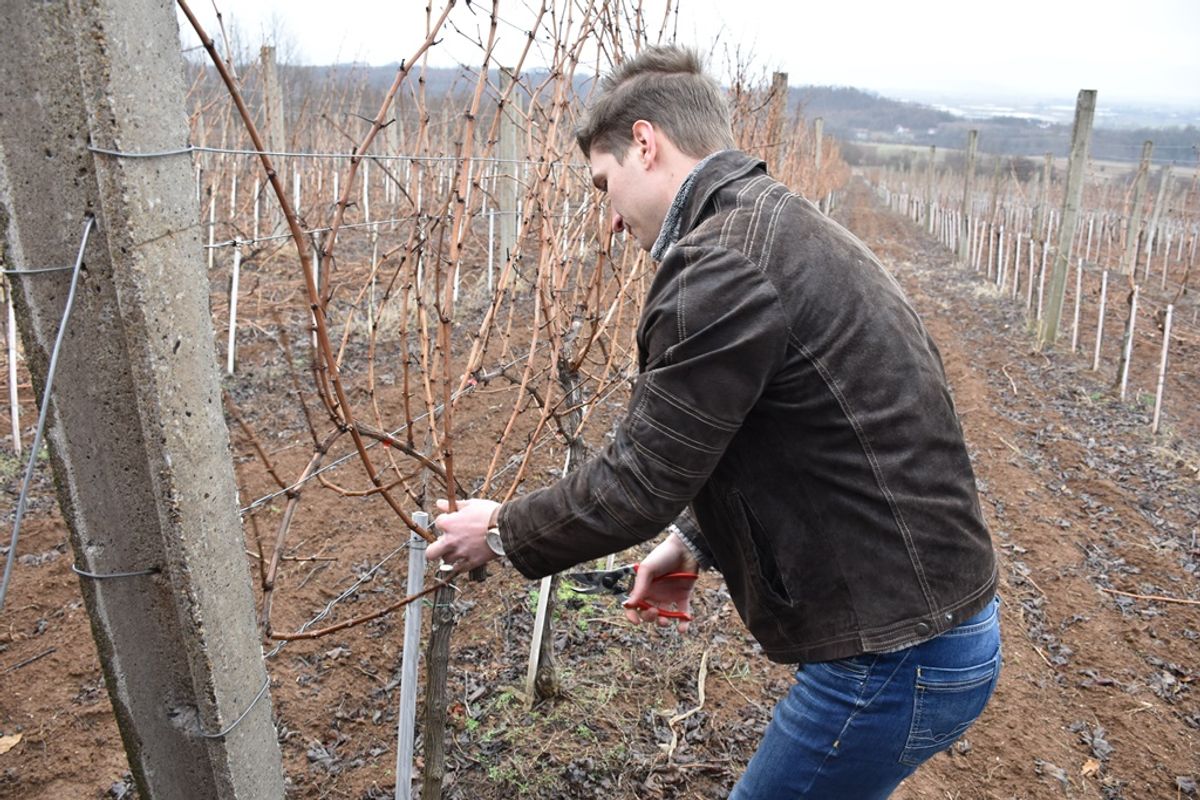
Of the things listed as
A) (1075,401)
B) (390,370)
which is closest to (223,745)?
(390,370)

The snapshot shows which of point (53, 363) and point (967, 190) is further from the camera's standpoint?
point (967, 190)

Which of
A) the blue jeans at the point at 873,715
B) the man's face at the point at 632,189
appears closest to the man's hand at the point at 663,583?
the blue jeans at the point at 873,715

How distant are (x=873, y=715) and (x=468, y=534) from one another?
796mm

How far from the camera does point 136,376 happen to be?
1.36m

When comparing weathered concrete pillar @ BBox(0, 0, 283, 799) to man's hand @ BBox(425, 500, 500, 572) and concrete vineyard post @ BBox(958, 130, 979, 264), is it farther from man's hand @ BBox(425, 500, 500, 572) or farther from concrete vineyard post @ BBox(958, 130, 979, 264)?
concrete vineyard post @ BBox(958, 130, 979, 264)

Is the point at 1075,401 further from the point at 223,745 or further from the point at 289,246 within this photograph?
the point at 289,246

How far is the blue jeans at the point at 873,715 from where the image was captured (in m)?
1.46

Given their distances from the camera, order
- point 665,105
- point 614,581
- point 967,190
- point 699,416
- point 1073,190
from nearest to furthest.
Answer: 1. point 699,416
2. point 665,105
3. point 614,581
4. point 1073,190
5. point 967,190

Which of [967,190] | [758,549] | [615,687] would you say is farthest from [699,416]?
[967,190]

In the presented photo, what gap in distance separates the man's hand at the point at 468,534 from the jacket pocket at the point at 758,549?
1.45 ft

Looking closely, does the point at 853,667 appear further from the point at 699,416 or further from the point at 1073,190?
the point at 1073,190

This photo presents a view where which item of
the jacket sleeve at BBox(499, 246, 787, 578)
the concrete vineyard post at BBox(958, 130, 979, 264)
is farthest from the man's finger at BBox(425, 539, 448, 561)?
the concrete vineyard post at BBox(958, 130, 979, 264)

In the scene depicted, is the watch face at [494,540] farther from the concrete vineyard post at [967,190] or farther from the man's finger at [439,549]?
the concrete vineyard post at [967,190]

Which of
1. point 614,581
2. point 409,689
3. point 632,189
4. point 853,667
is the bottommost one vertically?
point 409,689
